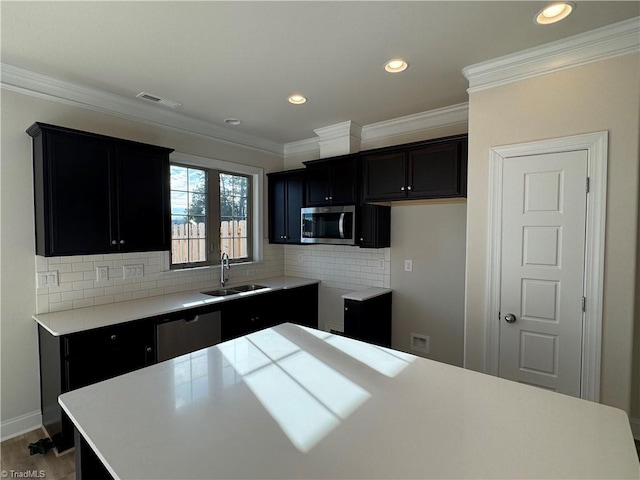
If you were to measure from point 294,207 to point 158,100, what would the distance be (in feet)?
6.27

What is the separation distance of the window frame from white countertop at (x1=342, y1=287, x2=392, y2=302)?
155 cm

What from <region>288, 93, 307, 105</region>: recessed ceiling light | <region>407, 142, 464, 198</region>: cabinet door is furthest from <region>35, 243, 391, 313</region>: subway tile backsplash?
<region>288, 93, 307, 105</region>: recessed ceiling light

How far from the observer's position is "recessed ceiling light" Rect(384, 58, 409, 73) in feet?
7.94

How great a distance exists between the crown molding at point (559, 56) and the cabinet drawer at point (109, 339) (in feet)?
10.5

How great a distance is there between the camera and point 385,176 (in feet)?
11.3

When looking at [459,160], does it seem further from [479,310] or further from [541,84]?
[479,310]

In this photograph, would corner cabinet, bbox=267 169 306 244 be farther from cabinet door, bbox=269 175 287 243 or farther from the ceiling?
the ceiling

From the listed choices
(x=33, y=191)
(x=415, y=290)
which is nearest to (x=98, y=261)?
(x=33, y=191)

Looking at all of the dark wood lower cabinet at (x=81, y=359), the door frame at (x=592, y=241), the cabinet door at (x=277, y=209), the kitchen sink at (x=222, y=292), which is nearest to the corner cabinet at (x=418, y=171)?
the door frame at (x=592, y=241)

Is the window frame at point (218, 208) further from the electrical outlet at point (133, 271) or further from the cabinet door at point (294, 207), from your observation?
the cabinet door at point (294, 207)

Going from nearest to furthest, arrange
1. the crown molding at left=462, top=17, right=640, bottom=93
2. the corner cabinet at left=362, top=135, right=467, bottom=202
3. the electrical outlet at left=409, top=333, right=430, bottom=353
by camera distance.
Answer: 1. the crown molding at left=462, top=17, right=640, bottom=93
2. the corner cabinet at left=362, top=135, right=467, bottom=202
3. the electrical outlet at left=409, top=333, right=430, bottom=353

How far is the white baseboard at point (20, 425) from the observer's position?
8.25ft

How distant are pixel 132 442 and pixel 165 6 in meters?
2.06

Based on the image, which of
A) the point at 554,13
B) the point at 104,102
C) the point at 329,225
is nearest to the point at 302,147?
the point at 329,225
